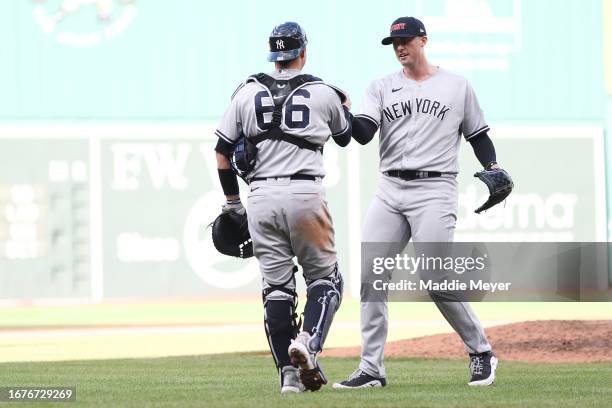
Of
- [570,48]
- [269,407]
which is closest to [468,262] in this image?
[269,407]

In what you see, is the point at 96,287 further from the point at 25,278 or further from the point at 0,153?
the point at 0,153

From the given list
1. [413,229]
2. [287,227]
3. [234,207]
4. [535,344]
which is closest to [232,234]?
[234,207]

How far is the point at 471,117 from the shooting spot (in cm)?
712

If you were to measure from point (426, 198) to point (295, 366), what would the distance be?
3.89 feet

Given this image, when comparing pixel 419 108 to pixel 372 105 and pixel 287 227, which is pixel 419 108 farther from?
pixel 287 227

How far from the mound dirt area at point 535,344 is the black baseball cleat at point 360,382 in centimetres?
363

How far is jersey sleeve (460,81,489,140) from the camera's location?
7102mm

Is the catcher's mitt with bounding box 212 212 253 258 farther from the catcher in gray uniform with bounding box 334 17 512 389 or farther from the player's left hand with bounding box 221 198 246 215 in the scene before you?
the catcher in gray uniform with bounding box 334 17 512 389

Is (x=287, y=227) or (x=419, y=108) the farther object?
(x=419, y=108)

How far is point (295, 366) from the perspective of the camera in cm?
634

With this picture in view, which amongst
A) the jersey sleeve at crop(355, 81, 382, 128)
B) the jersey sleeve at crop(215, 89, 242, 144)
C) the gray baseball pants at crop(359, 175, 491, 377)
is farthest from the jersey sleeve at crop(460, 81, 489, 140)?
the jersey sleeve at crop(215, 89, 242, 144)

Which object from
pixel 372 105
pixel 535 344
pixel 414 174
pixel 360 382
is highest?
pixel 372 105

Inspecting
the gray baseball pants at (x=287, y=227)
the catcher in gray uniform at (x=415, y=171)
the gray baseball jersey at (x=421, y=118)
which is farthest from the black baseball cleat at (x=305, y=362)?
the gray baseball jersey at (x=421, y=118)

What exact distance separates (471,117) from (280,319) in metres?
1.55
